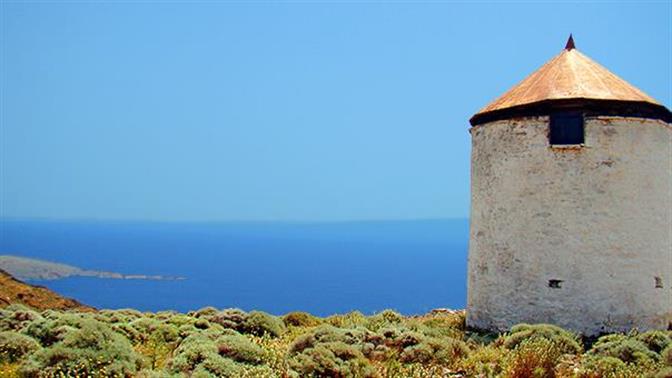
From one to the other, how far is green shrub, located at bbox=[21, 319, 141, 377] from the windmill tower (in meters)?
8.59

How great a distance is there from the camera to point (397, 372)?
1068cm

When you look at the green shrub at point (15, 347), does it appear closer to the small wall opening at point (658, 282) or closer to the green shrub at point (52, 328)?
the green shrub at point (52, 328)

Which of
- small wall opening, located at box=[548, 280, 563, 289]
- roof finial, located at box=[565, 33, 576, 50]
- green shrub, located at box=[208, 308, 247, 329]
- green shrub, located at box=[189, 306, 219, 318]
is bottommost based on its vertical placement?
green shrub, located at box=[189, 306, 219, 318]

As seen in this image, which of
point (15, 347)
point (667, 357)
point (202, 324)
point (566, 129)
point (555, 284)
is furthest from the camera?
point (202, 324)

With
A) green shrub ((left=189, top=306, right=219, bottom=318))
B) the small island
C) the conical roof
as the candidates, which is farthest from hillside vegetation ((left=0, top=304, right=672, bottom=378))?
the small island

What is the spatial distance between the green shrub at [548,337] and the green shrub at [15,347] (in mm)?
8909

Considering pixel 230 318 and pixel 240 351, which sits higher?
pixel 240 351

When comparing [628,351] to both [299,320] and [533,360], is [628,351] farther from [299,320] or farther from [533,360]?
[299,320]

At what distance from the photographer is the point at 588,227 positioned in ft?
47.5

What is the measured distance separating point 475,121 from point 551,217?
324 cm

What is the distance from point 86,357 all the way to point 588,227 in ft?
34.6

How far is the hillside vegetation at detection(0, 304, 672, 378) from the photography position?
10.4 metres

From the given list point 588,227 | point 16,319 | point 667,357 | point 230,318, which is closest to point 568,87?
point 588,227

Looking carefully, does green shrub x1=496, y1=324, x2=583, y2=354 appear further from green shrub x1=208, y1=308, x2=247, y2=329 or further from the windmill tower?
green shrub x1=208, y1=308, x2=247, y2=329
